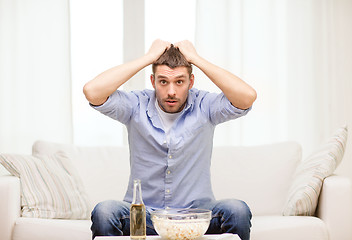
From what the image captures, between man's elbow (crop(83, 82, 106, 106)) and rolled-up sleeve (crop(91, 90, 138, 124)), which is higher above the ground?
man's elbow (crop(83, 82, 106, 106))

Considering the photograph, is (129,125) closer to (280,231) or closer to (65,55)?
(280,231)

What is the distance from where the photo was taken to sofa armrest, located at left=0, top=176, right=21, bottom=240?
8.84 ft

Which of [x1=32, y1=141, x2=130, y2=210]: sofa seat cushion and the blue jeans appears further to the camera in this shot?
[x1=32, y1=141, x2=130, y2=210]: sofa seat cushion

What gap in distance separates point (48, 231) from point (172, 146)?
0.78 meters

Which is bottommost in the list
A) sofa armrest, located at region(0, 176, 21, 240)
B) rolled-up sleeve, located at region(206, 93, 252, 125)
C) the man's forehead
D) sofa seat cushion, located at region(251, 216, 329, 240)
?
sofa seat cushion, located at region(251, 216, 329, 240)

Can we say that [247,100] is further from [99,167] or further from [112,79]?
[99,167]

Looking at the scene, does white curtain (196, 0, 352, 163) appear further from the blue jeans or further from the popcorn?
the popcorn

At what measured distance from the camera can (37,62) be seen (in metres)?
4.41

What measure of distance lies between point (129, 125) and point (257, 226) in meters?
0.81

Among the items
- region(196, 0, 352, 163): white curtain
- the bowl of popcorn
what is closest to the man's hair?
the bowl of popcorn

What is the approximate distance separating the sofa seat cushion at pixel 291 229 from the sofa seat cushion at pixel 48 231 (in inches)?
32.8

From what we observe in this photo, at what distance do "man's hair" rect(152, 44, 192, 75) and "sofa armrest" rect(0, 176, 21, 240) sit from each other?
94 cm

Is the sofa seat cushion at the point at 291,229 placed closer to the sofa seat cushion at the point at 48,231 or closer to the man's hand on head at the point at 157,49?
the sofa seat cushion at the point at 48,231

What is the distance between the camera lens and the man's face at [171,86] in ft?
7.97
